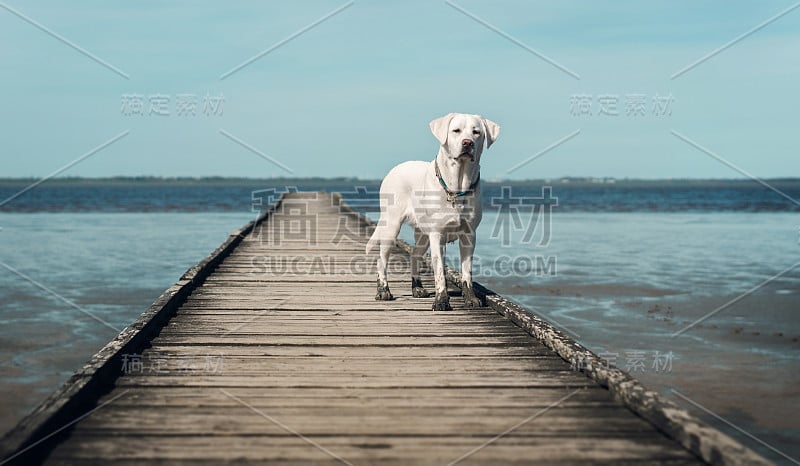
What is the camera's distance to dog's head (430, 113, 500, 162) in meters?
5.69

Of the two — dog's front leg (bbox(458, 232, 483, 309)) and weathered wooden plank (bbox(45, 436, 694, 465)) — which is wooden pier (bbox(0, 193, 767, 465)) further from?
dog's front leg (bbox(458, 232, 483, 309))

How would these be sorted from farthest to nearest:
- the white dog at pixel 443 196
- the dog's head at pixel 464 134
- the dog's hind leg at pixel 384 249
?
the dog's hind leg at pixel 384 249
the white dog at pixel 443 196
the dog's head at pixel 464 134

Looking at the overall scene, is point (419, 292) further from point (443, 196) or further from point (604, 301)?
point (604, 301)

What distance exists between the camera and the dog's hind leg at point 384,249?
266 inches

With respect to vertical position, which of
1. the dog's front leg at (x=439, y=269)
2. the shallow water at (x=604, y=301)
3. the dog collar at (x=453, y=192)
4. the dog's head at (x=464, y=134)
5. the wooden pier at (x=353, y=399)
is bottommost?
the shallow water at (x=604, y=301)

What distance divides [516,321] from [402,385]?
1.88m

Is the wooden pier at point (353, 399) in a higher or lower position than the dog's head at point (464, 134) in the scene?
lower

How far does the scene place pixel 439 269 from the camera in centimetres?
623

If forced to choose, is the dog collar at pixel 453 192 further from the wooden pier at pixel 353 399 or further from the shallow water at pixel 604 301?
the shallow water at pixel 604 301

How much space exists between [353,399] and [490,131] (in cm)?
295

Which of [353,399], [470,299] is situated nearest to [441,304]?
[470,299]

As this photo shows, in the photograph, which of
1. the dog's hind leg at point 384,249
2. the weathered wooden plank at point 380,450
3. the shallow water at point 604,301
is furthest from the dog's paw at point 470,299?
the weathered wooden plank at point 380,450

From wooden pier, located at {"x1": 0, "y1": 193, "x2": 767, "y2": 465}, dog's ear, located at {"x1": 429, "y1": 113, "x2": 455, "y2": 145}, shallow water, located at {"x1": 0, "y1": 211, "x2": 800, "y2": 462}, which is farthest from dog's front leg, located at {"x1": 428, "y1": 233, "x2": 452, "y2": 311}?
shallow water, located at {"x1": 0, "y1": 211, "x2": 800, "y2": 462}

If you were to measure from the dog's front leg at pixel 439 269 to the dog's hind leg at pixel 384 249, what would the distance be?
0.56m
